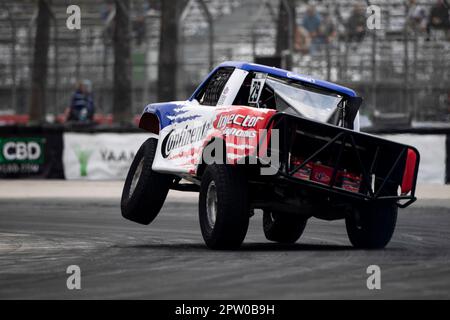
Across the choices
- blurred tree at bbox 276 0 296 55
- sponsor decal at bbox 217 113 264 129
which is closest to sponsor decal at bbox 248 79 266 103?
sponsor decal at bbox 217 113 264 129

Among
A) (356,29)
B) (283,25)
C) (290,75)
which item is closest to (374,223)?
(290,75)

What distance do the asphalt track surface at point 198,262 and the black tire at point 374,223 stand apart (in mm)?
141

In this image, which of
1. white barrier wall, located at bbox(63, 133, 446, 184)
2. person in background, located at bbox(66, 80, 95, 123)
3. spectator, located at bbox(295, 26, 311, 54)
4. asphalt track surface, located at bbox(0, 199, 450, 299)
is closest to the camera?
asphalt track surface, located at bbox(0, 199, 450, 299)

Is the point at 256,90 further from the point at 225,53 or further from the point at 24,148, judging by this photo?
the point at 225,53

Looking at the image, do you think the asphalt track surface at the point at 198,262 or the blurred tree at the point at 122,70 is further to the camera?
the blurred tree at the point at 122,70

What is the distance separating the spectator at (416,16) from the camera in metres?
25.7

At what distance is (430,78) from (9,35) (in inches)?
361

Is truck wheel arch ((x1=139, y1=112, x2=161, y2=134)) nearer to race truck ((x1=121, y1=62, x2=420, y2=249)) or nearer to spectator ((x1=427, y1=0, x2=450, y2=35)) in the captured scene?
race truck ((x1=121, y1=62, x2=420, y2=249))

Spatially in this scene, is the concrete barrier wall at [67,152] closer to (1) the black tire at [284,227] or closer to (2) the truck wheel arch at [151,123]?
(2) the truck wheel arch at [151,123]

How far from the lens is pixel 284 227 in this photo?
14234 millimetres

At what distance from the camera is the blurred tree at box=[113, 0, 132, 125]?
94.0 feet

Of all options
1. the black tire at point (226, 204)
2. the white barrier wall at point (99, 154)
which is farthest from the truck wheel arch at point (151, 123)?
the white barrier wall at point (99, 154)

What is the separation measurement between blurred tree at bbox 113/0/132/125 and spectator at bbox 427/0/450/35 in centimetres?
675
